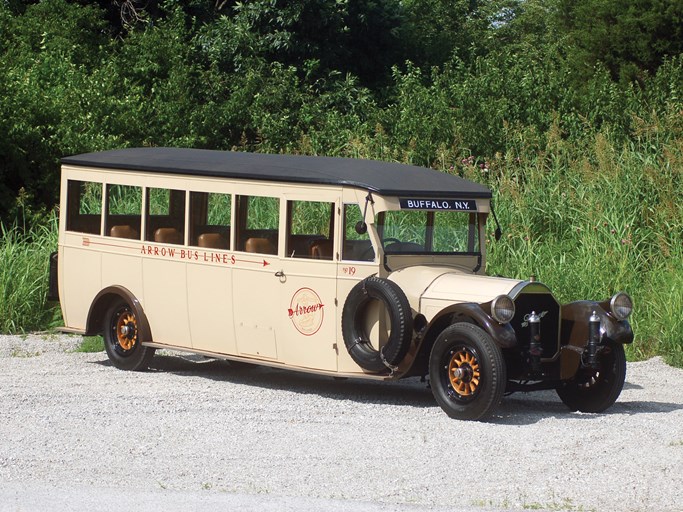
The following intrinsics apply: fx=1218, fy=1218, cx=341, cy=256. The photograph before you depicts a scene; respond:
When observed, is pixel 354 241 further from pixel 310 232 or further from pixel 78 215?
pixel 78 215

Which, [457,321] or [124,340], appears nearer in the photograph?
[457,321]

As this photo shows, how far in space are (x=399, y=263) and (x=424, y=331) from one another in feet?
2.40

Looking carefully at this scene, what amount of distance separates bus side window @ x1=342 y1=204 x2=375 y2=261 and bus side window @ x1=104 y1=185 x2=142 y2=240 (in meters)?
2.58

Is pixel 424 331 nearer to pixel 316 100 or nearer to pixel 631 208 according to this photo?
pixel 631 208

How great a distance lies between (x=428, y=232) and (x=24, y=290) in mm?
6137

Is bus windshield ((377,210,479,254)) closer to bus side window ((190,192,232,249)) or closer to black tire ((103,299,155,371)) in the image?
bus side window ((190,192,232,249))

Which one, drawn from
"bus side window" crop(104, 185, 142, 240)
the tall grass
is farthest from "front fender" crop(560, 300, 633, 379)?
the tall grass

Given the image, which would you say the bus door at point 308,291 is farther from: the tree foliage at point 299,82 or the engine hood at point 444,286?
the tree foliage at point 299,82

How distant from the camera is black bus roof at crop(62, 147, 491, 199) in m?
9.68

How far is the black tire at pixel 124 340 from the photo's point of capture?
37.0ft

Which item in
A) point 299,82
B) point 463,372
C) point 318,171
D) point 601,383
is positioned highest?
point 299,82

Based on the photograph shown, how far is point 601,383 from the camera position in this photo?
31.1 ft

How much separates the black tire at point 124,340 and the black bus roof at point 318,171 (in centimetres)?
135

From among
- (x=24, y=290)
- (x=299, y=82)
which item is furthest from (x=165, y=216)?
(x=299, y=82)
